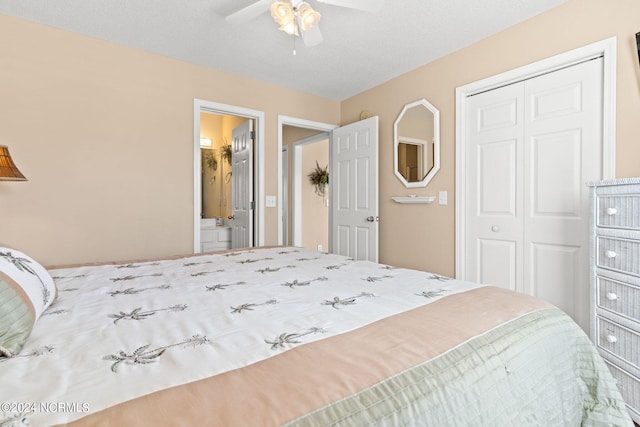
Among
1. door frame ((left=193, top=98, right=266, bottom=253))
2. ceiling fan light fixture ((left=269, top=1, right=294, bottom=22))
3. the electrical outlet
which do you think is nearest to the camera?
ceiling fan light fixture ((left=269, top=1, right=294, bottom=22))

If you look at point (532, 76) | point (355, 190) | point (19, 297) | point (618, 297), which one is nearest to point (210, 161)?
point (355, 190)

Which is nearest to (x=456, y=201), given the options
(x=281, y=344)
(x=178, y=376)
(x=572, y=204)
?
(x=572, y=204)

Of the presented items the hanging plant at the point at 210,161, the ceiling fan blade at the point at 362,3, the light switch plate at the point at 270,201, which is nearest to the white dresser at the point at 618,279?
the ceiling fan blade at the point at 362,3

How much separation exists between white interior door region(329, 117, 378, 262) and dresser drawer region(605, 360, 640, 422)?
208cm

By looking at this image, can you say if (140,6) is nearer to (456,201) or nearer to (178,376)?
(178,376)

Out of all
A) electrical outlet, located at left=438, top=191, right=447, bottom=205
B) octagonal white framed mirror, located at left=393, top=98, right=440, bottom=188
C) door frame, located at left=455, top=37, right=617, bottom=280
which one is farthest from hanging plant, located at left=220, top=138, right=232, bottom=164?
door frame, located at left=455, top=37, right=617, bottom=280

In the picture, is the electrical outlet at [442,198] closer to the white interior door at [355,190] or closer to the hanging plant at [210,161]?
the white interior door at [355,190]

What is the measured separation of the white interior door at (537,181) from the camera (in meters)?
2.10

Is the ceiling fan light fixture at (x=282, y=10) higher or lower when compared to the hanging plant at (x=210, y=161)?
higher

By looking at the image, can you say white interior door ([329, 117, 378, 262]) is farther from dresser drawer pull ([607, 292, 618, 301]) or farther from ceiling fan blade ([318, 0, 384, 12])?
dresser drawer pull ([607, 292, 618, 301])

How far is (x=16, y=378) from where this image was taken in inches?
23.7

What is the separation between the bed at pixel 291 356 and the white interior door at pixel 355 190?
216 centimetres

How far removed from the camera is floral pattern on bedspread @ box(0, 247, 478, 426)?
60cm

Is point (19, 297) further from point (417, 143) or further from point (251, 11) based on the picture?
point (417, 143)
